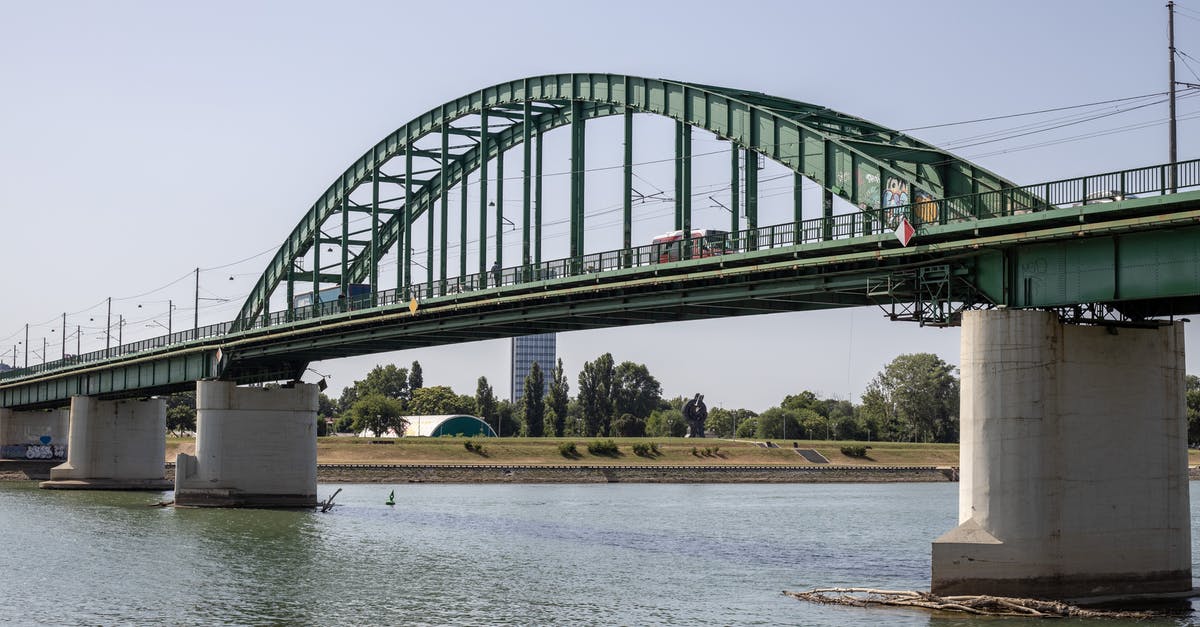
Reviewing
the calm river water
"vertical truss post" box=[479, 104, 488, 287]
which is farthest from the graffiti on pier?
"vertical truss post" box=[479, 104, 488, 287]

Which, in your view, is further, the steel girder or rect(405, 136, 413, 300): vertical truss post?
rect(405, 136, 413, 300): vertical truss post

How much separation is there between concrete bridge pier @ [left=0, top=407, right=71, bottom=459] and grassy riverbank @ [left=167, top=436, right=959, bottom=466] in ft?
35.6

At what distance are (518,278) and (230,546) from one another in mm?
18078

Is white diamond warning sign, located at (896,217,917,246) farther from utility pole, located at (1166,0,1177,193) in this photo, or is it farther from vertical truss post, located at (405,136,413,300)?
vertical truss post, located at (405,136,413,300)

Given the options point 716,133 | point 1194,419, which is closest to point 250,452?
point 716,133

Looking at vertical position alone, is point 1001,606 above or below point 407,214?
below

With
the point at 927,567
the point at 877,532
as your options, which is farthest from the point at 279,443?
the point at 927,567

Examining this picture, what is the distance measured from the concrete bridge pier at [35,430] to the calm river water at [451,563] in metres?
40.5

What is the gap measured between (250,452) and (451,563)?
35.7 m

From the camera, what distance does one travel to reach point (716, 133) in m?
58.8

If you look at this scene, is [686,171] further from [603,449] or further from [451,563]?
[603,449]

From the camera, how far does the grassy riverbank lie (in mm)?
145125

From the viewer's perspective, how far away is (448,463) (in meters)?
145

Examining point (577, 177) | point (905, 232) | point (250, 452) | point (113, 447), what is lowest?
point (113, 447)
